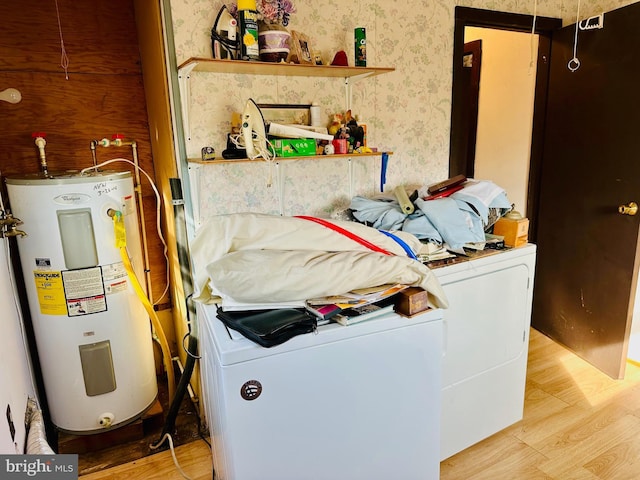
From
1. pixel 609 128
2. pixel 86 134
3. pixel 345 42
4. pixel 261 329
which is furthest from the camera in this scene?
pixel 609 128

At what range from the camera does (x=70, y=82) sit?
1.99 m

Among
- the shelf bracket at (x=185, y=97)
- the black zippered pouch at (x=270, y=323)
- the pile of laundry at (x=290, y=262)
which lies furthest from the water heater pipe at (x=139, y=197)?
the black zippered pouch at (x=270, y=323)

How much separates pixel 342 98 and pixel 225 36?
60 cm

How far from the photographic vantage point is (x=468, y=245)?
181cm

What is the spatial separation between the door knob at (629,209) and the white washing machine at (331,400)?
4.72 feet

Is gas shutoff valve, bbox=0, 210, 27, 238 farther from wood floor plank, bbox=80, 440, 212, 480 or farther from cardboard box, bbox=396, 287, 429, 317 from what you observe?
cardboard box, bbox=396, 287, 429, 317

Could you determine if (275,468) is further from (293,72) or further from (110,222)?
(293,72)

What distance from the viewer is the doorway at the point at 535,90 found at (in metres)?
2.19

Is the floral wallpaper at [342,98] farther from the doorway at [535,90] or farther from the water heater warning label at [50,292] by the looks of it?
the water heater warning label at [50,292]

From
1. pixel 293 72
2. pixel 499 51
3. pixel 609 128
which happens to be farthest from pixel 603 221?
pixel 293 72

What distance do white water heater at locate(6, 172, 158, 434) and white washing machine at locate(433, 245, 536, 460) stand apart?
1.30 metres

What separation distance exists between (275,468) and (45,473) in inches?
24.8

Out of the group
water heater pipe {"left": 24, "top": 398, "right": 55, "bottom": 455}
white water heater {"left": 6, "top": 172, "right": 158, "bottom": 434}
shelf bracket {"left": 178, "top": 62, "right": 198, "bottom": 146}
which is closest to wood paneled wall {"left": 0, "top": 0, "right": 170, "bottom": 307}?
white water heater {"left": 6, "top": 172, "right": 158, "bottom": 434}

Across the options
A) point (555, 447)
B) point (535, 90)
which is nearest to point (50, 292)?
point (555, 447)
